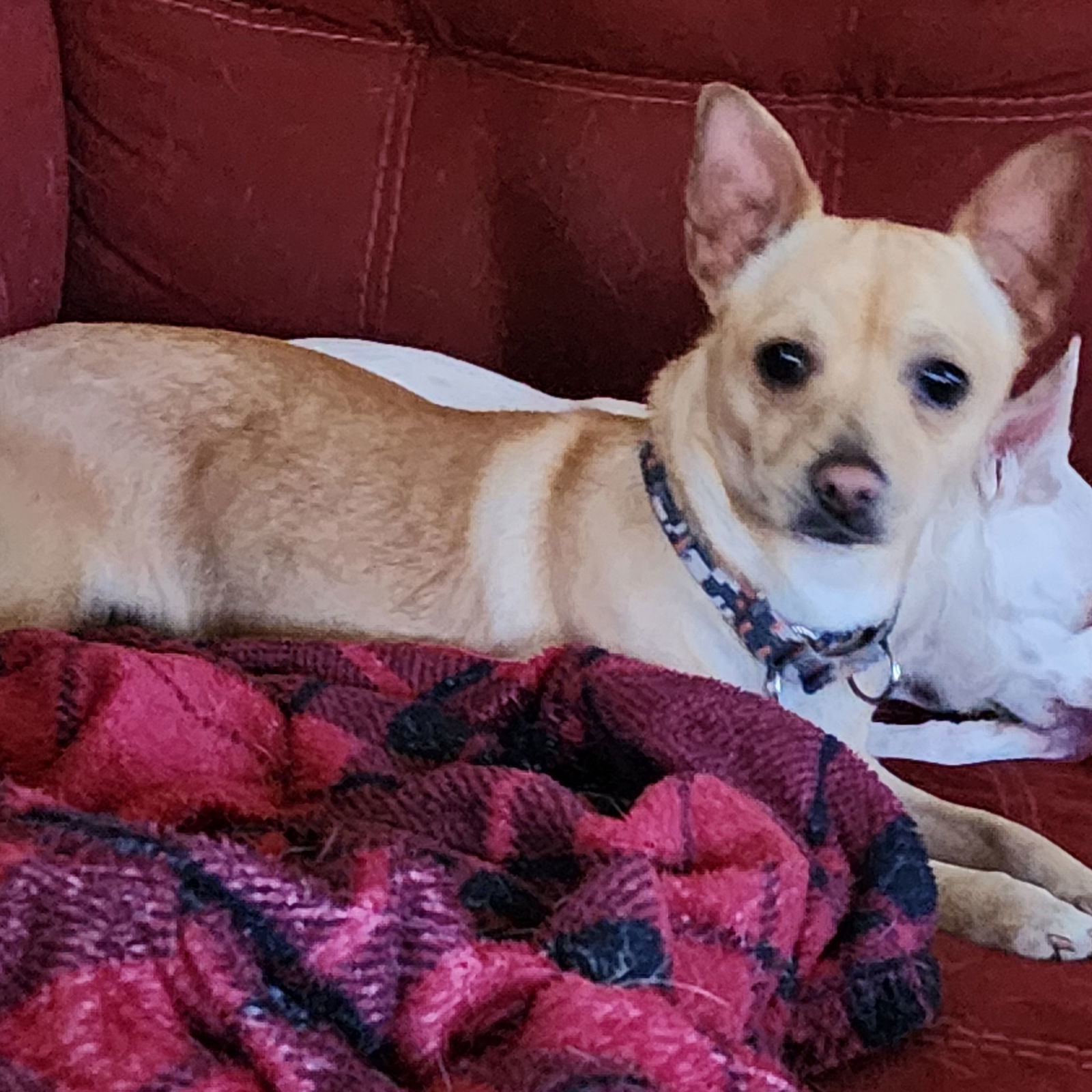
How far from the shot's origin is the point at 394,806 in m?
1.10

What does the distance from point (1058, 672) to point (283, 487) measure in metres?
0.89

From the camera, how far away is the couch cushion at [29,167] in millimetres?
1712

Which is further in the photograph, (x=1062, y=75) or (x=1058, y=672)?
(x=1062, y=75)

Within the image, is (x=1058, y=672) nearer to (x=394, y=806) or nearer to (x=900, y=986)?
(x=900, y=986)

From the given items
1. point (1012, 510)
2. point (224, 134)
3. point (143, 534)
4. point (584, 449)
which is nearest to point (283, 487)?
point (143, 534)

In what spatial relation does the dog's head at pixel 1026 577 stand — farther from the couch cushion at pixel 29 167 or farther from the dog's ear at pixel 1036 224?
the couch cushion at pixel 29 167

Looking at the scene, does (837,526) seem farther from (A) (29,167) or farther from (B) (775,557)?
(A) (29,167)

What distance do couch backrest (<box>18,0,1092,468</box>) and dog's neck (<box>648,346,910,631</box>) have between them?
0.45 metres

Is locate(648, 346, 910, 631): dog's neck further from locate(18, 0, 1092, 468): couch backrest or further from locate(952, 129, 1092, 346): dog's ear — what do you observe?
locate(18, 0, 1092, 468): couch backrest

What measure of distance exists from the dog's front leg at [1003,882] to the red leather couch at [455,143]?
1.83 feet

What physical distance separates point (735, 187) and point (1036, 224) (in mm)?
289

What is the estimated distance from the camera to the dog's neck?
1.37 metres

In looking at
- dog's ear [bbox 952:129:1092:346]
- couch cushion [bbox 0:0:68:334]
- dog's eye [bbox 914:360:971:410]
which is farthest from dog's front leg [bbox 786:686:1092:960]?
couch cushion [bbox 0:0:68:334]

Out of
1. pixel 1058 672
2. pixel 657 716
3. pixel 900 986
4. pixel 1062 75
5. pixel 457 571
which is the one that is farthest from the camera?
pixel 1062 75
